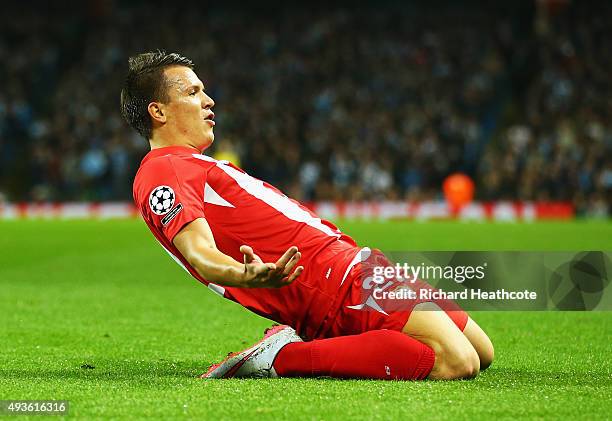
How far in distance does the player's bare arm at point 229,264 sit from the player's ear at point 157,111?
75 cm

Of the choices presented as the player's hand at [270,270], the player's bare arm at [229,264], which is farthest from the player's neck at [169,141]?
the player's hand at [270,270]

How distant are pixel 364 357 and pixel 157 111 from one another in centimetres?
152

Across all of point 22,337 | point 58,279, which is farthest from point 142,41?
point 22,337

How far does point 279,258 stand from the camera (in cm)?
488

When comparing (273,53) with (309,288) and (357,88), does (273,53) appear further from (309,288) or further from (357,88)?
(309,288)

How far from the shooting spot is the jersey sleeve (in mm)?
4602

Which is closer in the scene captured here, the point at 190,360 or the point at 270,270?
the point at 270,270

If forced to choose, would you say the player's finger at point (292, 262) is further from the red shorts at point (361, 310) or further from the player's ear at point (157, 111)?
the player's ear at point (157, 111)

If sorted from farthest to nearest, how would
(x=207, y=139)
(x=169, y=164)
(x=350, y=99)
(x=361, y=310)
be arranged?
(x=350, y=99)
(x=207, y=139)
(x=361, y=310)
(x=169, y=164)

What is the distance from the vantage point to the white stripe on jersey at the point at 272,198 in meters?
5.09

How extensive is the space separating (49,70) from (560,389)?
27.5 metres

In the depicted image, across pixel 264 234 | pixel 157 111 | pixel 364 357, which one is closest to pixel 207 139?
pixel 157 111

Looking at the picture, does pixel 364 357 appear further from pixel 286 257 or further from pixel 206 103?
pixel 206 103

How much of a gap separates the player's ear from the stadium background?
458 centimetres
